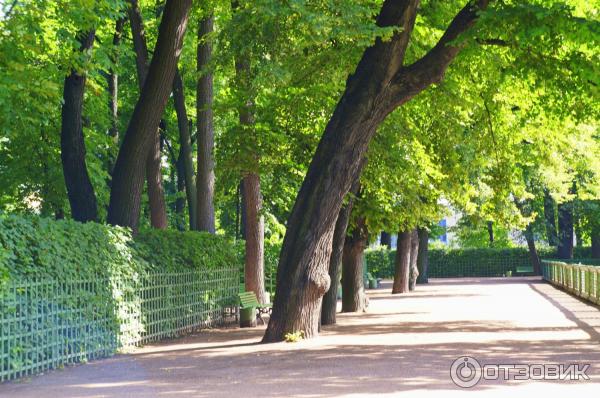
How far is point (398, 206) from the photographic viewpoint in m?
29.1

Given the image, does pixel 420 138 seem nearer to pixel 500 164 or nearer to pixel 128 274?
pixel 500 164

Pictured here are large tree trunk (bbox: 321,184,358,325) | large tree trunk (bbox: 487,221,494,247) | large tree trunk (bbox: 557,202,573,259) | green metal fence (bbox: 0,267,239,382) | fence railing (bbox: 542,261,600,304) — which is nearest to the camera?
green metal fence (bbox: 0,267,239,382)

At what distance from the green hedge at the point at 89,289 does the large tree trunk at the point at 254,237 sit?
1.50 meters

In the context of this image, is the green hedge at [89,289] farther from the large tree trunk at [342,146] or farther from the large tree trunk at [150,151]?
the large tree trunk at [150,151]

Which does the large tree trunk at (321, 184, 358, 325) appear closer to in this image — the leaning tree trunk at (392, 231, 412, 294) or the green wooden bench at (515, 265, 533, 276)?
the leaning tree trunk at (392, 231, 412, 294)

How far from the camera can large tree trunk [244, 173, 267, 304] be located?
1074 inches

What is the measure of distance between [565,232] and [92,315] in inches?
2072

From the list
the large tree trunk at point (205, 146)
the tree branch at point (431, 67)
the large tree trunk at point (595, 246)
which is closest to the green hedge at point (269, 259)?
the large tree trunk at point (205, 146)

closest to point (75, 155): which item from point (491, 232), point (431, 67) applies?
point (431, 67)

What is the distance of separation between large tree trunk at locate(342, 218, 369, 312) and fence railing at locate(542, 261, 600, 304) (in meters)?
7.64

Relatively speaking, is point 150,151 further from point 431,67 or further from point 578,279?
point 578,279

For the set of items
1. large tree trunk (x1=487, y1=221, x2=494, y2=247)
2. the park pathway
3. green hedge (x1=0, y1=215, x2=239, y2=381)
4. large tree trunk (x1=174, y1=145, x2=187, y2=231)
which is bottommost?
the park pathway

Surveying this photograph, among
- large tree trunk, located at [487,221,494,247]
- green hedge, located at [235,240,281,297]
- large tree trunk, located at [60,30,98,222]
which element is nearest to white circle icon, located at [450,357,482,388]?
large tree trunk, located at [60,30,98,222]

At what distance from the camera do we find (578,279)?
41156 mm
